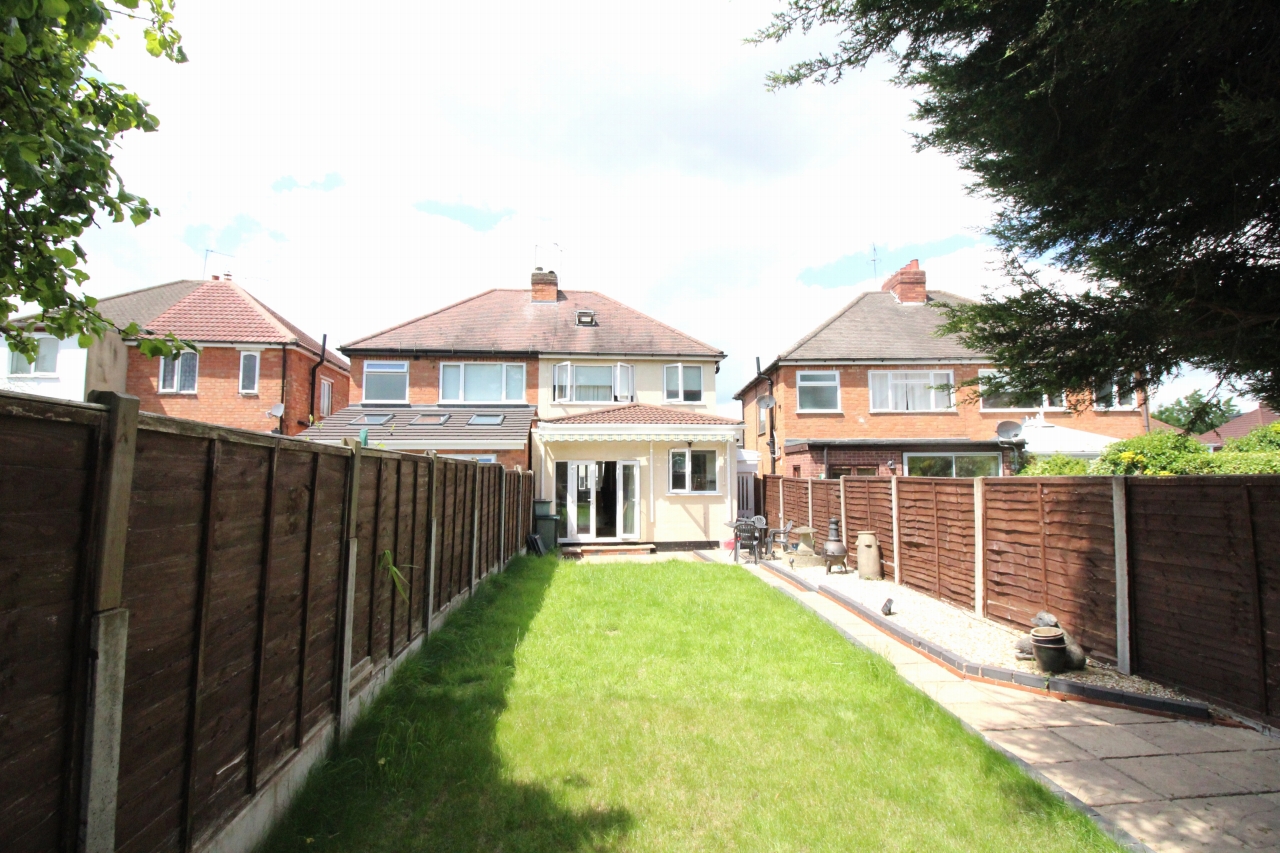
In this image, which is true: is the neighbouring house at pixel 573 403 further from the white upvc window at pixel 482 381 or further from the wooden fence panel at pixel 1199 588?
the wooden fence panel at pixel 1199 588

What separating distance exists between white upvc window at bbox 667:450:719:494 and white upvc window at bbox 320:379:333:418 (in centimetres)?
1464

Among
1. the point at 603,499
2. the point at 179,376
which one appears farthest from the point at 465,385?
the point at 179,376

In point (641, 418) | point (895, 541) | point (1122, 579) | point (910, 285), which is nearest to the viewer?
point (1122, 579)

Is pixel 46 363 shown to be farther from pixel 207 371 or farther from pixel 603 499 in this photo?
pixel 603 499

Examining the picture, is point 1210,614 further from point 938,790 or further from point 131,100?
point 131,100

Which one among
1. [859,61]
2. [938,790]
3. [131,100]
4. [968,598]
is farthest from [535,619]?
[859,61]

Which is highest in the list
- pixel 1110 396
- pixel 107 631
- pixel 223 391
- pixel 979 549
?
pixel 223 391

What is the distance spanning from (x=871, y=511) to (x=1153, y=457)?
342 inches

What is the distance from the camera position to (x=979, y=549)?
29.7 feet

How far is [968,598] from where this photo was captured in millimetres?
9359

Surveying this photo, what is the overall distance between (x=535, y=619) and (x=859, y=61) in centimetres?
757

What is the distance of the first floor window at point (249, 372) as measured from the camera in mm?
22266

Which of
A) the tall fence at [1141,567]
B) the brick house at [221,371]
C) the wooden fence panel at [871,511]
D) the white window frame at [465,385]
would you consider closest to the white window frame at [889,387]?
the wooden fence panel at [871,511]

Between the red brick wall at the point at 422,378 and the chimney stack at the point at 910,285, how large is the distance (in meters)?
16.5
